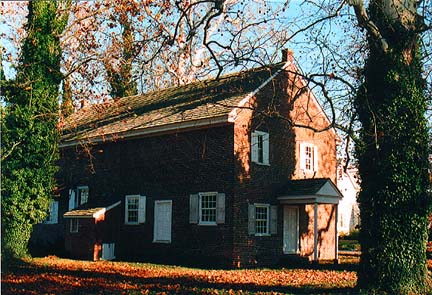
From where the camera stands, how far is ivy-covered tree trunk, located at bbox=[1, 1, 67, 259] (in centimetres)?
2328

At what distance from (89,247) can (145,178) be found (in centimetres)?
397

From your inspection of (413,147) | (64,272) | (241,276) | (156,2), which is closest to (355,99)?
(413,147)

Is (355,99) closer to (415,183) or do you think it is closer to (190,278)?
(415,183)

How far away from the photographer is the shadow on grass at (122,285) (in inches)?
550

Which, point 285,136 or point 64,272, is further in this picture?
point 285,136

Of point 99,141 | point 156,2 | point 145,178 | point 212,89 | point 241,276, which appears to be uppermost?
point 156,2

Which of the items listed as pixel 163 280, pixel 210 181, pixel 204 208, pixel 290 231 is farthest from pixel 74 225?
pixel 163 280

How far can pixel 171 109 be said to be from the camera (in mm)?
25719

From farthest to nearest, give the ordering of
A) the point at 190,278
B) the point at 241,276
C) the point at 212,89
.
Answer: the point at 212,89
the point at 241,276
the point at 190,278

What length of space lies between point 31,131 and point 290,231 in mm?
12289

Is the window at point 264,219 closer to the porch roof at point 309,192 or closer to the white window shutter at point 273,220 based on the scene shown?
the white window shutter at point 273,220

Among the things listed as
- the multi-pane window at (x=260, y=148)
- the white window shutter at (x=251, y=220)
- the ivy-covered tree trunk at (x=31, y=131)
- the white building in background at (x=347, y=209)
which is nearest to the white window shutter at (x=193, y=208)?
the white window shutter at (x=251, y=220)

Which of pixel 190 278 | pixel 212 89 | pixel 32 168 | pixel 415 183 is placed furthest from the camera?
pixel 212 89

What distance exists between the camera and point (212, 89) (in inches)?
1019
